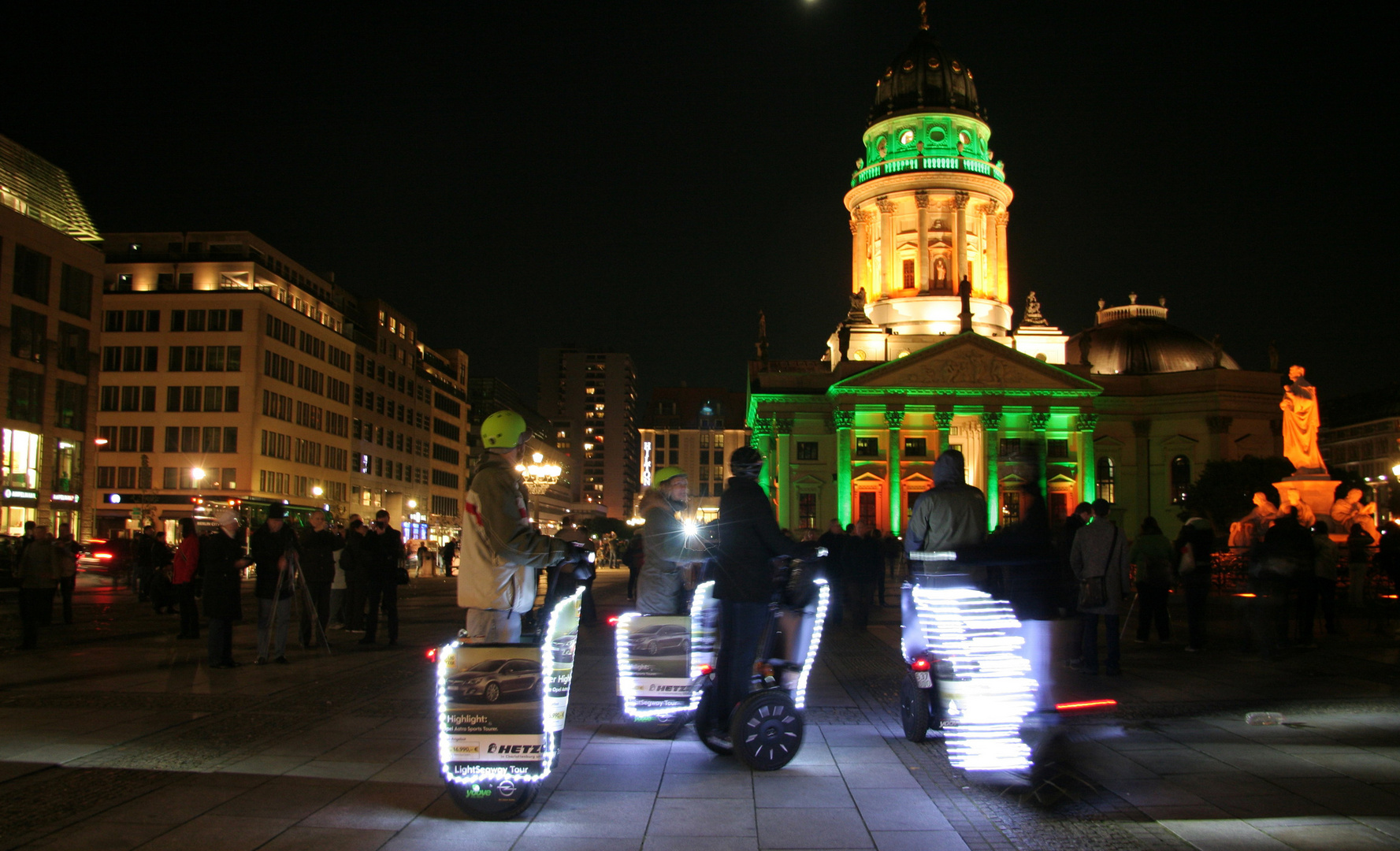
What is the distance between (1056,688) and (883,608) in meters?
18.5

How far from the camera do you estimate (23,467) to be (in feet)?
131

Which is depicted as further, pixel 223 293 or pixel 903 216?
pixel 903 216

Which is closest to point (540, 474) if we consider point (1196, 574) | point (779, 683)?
point (1196, 574)

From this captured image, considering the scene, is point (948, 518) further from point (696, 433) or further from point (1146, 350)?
point (696, 433)

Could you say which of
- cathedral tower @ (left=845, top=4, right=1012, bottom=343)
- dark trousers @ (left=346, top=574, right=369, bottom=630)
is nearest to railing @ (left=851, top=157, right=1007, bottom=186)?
cathedral tower @ (left=845, top=4, right=1012, bottom=343)

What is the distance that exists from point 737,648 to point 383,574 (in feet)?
30.7

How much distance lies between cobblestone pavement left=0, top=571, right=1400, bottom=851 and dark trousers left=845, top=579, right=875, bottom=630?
711cm

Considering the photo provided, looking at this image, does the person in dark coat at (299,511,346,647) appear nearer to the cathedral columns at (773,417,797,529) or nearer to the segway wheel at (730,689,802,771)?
the segway wheel at (730,689,802,771)

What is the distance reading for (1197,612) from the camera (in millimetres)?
14242

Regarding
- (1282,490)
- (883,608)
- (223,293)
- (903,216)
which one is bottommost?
(883,608)

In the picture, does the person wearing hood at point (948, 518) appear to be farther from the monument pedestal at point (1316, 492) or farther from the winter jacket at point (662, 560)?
the monument pedestal at point (1316, 492)

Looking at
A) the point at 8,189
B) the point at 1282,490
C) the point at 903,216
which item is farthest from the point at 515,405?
the point at 1282,490

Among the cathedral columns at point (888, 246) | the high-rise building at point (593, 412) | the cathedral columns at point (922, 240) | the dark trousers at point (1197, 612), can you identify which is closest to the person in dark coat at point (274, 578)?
the dark trousers at point (1197, 612)

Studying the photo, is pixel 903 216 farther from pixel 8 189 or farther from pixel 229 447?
pixel 8 189
